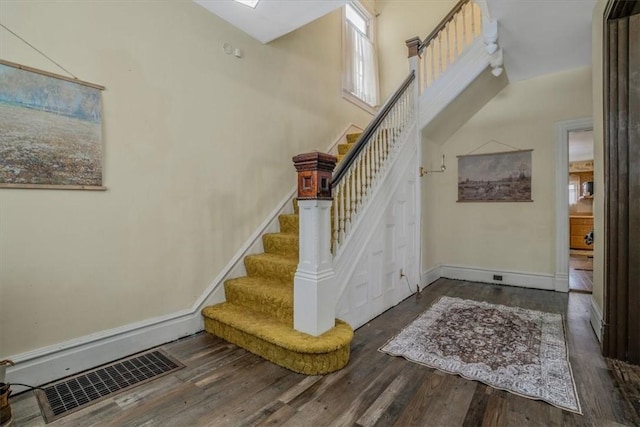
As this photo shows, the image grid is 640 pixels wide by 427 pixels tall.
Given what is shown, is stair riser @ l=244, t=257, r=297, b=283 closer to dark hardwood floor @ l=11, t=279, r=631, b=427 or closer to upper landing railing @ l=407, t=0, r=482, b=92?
dark hardwood floor @ l=11, t=279, r=631, b=427

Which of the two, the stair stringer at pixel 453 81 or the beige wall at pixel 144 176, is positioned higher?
the stair stringer at pixel 453 81

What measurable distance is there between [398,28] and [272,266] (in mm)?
4647

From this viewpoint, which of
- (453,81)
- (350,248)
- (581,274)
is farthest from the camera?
(581,274)

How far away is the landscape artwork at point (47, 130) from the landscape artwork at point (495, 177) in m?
4.31

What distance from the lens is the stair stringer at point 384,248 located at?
8.27 feet

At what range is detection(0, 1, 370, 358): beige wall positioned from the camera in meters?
1.79

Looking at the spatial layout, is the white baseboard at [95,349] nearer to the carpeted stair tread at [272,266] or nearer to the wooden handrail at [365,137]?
the carpeted stair tread at [272,266]

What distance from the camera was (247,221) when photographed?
298 cm

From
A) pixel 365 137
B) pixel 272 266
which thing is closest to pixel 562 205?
pixel 365 137

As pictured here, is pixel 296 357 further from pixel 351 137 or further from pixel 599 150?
pixel 351 137

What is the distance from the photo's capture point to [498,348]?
2.24 meters

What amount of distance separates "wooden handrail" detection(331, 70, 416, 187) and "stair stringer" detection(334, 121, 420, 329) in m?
0.47

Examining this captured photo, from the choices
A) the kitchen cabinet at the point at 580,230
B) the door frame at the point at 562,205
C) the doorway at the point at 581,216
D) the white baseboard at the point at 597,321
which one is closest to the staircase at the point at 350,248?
the door frame at the point at 562,205

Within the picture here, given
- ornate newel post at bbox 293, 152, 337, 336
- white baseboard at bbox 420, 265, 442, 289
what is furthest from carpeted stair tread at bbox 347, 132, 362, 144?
ornate newel post at bbox 293, 152, 337, 336
